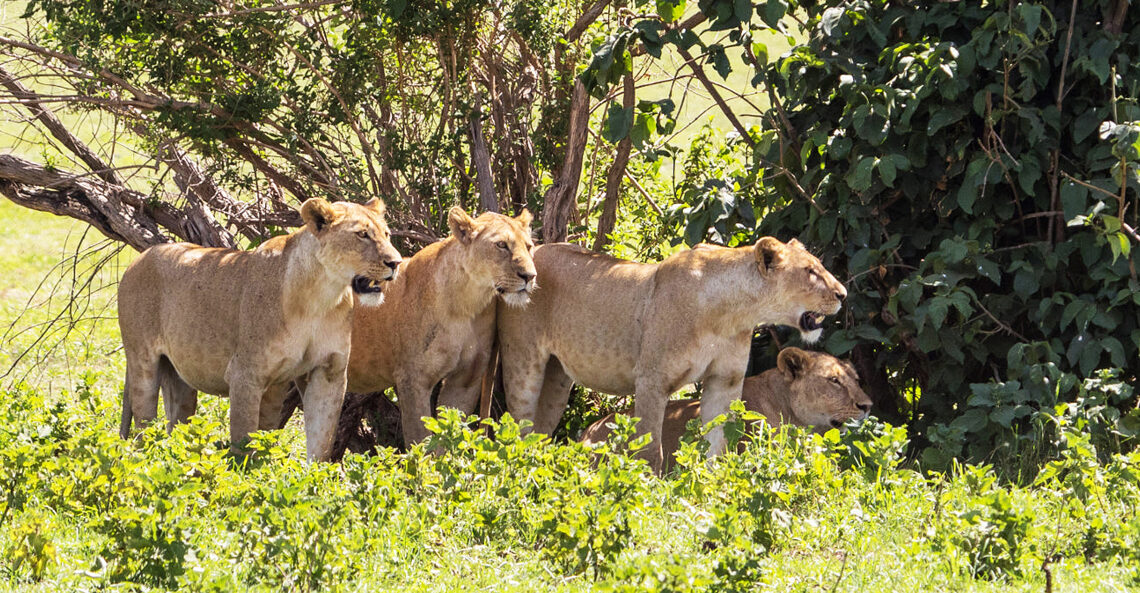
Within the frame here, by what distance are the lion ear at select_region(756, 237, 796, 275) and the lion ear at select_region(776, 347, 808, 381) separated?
76 cm

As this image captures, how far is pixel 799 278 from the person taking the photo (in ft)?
24.6

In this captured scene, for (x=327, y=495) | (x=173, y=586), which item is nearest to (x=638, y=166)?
(x=327, y=495)

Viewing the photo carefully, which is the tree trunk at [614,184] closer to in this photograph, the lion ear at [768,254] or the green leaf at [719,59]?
the green leaf at [719,59]

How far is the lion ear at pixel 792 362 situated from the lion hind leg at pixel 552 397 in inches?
51.6

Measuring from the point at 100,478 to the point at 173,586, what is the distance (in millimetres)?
1023

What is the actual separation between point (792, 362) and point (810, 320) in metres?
0.55

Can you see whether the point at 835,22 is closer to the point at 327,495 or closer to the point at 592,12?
the point at 592,12

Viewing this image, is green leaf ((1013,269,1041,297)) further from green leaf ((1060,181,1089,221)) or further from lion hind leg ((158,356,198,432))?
lion hind leg ((158,356,198,432))

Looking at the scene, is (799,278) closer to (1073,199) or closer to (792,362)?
(792,362)

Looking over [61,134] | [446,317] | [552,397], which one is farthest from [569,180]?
[61,134]

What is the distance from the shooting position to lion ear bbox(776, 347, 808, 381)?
806 centimetres

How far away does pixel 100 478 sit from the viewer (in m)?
5.69

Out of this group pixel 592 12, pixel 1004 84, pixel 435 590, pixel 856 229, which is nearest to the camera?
pixel 435 590

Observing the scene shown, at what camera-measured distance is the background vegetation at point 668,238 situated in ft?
17.3
